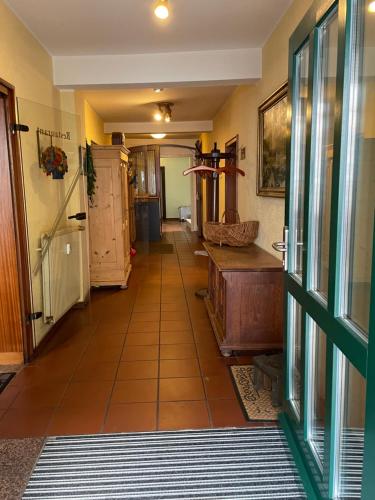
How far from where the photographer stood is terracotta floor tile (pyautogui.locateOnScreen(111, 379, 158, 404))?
2.42m

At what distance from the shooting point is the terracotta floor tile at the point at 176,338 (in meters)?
3.29

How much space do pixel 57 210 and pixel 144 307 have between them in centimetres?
138

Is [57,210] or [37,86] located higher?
[37,86]

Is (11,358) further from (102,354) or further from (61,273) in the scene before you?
(61,273)

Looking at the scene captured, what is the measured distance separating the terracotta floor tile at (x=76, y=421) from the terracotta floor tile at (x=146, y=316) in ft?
5.11

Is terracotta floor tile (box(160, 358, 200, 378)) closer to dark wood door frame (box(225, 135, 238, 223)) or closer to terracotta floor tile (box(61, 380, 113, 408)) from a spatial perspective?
terracotta floor tile (box(61, 380, 113, 408))

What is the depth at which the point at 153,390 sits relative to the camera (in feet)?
8.28

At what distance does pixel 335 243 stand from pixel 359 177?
22cm

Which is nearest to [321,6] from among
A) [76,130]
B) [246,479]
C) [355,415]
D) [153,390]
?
[355,415]

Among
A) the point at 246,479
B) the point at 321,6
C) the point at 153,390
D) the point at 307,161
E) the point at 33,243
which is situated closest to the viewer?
the point at 321,6

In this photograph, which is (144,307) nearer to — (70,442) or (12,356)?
(12,356)

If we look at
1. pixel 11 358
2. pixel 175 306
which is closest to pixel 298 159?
pixel 11 358

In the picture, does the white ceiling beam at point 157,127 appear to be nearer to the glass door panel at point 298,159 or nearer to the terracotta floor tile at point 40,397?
the terracotta floor tile at point 40,397

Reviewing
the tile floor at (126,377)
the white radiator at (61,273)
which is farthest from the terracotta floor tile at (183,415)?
the white radiator at (61,273)
